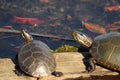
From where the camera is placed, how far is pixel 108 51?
6352mm

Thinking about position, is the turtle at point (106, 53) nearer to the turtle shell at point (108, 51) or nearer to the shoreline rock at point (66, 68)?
the turtle shell at point (108, 51)

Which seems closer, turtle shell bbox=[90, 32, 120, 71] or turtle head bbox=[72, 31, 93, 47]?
turtle shell bbox=[90, 32, 120, 71]

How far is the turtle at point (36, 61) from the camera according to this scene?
19.3 ft

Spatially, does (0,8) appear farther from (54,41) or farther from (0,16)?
(54,41)

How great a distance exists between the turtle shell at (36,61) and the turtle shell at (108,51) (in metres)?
0.83

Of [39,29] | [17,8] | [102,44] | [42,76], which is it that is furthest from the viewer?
[17,8]

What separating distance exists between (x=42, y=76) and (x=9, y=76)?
586 millimetres

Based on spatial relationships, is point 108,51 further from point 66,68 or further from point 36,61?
point 36,61

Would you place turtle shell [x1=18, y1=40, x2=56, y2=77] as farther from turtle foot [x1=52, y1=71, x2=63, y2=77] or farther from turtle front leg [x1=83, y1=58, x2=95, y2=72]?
turtle front leg [x1=83, y1=58, x2=95, y2=72]

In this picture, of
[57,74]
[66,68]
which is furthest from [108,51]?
[57,74]

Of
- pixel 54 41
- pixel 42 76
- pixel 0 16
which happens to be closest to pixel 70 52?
pixel 42 76

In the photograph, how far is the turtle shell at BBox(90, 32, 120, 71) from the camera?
6.28 meters

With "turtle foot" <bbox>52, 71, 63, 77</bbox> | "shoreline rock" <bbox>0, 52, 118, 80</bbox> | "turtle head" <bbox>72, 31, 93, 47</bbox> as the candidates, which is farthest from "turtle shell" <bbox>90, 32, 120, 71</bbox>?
"turtle foot" <bbox>52, 71, 63, 77</bbox>

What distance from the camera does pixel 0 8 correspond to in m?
11.0
